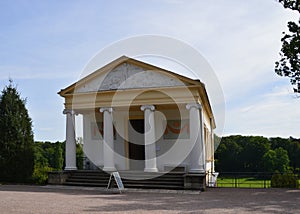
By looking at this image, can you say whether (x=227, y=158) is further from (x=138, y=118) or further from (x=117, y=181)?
(x=117, y=181)

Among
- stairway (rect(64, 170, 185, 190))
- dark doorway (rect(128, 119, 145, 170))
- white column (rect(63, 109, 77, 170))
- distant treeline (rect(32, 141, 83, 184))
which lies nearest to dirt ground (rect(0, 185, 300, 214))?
stairway (rect(64, 170, 185, 190))

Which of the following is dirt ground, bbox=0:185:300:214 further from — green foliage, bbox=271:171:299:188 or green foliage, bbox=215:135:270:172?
green foliage, bbox=215:135:270:172

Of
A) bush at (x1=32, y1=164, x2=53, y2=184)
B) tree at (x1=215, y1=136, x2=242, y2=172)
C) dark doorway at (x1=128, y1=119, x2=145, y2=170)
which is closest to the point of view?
bush at (x1=32, y1=164, x2=53, y2=184)

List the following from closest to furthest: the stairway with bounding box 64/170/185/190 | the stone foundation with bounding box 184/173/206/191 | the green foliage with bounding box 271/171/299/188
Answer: the stone foundation with bounding box 184/173/206/191 < the stairway with bounding box 64/170/185/190 < the green foliage with bounding box 271/171/299/188

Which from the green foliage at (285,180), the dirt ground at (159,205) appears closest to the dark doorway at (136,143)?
the green foliage at (285,180)

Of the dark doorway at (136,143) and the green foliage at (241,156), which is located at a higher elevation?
the dark doorway at (136,143)

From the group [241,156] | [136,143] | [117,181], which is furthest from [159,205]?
[241,156]

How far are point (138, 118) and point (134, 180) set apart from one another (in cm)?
532

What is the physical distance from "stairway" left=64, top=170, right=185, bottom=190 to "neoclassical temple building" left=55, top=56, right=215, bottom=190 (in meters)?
0.54

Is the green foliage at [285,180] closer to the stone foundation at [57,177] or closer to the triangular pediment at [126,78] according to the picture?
the triangular pediment at [126,78]

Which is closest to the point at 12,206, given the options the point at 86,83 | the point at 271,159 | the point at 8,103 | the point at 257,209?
the point at 257,209

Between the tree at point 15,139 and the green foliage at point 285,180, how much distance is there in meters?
13.0

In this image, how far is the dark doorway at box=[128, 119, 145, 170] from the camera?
22.0m

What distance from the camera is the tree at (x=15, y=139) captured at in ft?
66.5
